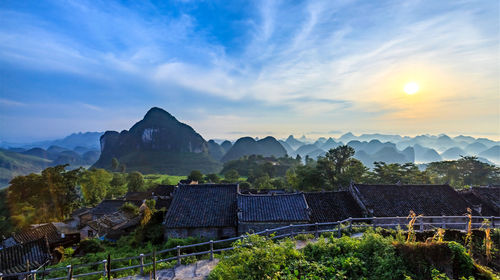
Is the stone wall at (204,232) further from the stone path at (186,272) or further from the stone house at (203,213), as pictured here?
the stone path at (186,272)

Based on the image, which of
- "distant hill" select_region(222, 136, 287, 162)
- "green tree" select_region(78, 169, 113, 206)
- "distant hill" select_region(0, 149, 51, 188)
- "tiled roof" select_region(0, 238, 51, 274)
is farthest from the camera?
"distant hill" select_region(222, 136, 287, 162)

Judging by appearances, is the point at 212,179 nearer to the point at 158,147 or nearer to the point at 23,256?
the point at 23,256

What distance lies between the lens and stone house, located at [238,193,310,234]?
18031 millimetres

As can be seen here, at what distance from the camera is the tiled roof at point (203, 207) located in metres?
18.8

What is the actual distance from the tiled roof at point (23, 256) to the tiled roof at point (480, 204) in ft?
137

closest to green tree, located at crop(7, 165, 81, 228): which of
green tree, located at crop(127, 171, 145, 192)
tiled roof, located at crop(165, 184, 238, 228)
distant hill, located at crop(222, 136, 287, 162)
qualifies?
green tree, located at crop(127, 171, 145, 192)

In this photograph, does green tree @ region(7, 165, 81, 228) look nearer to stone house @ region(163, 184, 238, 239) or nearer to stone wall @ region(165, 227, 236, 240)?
stone house @ region(163, 184, 238, 239)

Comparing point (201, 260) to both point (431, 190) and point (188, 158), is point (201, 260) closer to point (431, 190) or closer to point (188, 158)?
point (431, 190)

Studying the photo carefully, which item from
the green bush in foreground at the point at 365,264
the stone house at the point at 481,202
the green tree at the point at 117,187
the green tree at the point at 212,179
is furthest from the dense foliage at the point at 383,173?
the green tree at the point at 117,187

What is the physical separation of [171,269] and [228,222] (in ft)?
32.7

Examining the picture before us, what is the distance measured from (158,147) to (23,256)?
125597 mm

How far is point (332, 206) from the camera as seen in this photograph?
2211 centimetres

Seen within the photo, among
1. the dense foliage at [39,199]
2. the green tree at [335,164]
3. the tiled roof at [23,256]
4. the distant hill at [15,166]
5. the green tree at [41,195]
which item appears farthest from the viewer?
the distant hill at [15,166]

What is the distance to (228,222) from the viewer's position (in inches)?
742
